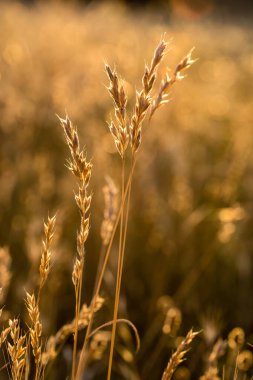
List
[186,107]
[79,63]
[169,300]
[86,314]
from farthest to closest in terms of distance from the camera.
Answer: [79,63] < [186,107] < [169,300] < [86,314]

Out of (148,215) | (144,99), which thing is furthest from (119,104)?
(148,215)

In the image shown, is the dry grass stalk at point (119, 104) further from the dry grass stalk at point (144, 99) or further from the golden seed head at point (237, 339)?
the golden seed head at point (237, 339)

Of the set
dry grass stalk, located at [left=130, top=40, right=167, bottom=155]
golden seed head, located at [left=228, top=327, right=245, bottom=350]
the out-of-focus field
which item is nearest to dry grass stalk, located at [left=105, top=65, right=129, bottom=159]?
dry grass stalk, located at [left=130, top=40, right=167, bottom=155]

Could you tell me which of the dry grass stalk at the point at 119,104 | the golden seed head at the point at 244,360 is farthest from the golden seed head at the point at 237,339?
the dry grass stalk at the point at 119,104

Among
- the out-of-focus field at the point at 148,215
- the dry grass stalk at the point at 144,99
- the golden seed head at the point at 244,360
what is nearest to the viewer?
the dry grass stalk at the point at 144,99

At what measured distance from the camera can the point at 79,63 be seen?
13.5 feet

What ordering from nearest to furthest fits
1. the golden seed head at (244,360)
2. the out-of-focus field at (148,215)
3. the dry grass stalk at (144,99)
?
the dry grass stalk at (144,99) → the golden seed head at (244,360) → the out-of-focus field at (148,215)

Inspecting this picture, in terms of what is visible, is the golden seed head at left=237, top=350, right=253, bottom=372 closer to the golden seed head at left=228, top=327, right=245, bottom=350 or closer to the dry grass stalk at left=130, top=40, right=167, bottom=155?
the golden seed head at left=228, top=327, right=245, bottom=350

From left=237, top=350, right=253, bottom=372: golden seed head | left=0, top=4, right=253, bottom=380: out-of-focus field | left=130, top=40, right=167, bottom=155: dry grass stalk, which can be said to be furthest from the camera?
left=0, top=4, right=253, bottom=380: out-of-focus field

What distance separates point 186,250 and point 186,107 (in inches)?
60.8

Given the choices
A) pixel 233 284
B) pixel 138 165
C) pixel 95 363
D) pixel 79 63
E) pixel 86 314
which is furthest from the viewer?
pixel 79 63

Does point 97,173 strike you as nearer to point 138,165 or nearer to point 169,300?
point 138,165

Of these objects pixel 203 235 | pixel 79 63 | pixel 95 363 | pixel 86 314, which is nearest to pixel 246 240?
pixel 203 235

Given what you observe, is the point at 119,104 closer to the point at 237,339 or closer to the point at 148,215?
the point at 237,339
